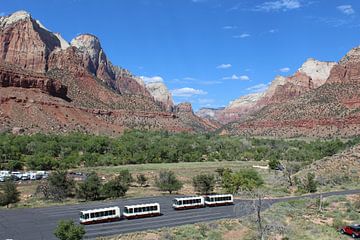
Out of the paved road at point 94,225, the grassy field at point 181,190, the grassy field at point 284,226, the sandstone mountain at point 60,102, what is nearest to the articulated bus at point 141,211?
the paved road at point 94,225

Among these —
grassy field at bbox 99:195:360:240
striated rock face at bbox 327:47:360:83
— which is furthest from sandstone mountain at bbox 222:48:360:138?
grassy field at bbox 99:195:360:240

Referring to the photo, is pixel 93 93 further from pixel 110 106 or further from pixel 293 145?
pixel 293 145

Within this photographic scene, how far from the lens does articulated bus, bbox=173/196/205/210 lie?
39312 millimetres

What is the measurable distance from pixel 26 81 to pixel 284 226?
138 m

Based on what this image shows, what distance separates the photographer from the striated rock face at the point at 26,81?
146125mm

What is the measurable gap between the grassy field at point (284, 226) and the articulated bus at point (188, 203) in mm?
6838

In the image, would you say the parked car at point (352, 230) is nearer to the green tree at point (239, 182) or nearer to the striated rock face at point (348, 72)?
the green tree at point (239, 182)

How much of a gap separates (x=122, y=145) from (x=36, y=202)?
6377 cm

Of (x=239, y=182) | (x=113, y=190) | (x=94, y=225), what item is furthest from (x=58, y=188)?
(x=239, y=182)

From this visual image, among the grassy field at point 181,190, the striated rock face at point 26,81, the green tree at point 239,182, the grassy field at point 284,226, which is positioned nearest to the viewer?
the grassy field at point 284,226

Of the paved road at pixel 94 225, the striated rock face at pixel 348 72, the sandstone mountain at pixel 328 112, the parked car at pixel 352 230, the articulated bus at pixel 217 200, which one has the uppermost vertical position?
the striated rock face at pixel 348 72

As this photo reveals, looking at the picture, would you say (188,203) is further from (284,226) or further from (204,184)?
(204,184)

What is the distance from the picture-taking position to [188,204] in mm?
39812

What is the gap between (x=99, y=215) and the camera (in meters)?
33.8
